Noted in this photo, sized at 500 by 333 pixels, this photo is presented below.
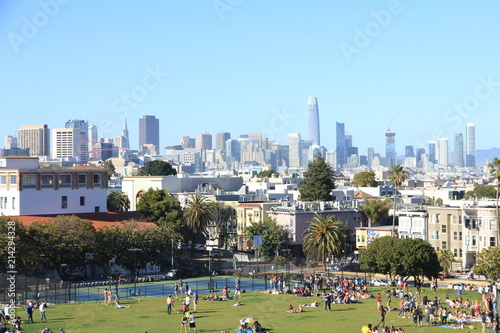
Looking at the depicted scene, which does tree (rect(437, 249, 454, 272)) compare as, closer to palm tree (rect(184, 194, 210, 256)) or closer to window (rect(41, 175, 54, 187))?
palm tree (rect(184, 194, 210, 256))

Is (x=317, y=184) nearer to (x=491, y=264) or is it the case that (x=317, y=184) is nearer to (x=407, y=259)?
(x=491, y=264)

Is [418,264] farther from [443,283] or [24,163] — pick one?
[24,163]

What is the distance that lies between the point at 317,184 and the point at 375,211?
2151cm

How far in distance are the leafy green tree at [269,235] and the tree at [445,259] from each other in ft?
77.0

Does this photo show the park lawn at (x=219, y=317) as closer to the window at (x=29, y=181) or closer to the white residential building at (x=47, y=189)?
the white residential building at (x=47, y=189)

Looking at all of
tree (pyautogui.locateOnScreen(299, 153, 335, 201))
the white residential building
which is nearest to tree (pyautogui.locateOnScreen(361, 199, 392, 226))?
tree (pyautogui.locateOnScreen(299, 153, 335, 201))

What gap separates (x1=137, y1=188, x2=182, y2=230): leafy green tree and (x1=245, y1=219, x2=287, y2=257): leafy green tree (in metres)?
9.72

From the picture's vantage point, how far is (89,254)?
7956 centimetres

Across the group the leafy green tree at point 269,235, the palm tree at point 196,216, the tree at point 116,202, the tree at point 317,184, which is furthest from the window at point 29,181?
the tree at point 317,184

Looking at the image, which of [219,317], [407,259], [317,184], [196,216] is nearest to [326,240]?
[407,259]

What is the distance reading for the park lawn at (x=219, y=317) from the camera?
163 ft

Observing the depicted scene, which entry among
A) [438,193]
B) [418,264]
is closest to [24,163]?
[418,264]

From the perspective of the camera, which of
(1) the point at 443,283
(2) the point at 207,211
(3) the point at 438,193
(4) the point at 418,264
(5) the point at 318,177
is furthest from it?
(3) the point at 438,193

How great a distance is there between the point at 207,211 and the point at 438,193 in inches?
3336
